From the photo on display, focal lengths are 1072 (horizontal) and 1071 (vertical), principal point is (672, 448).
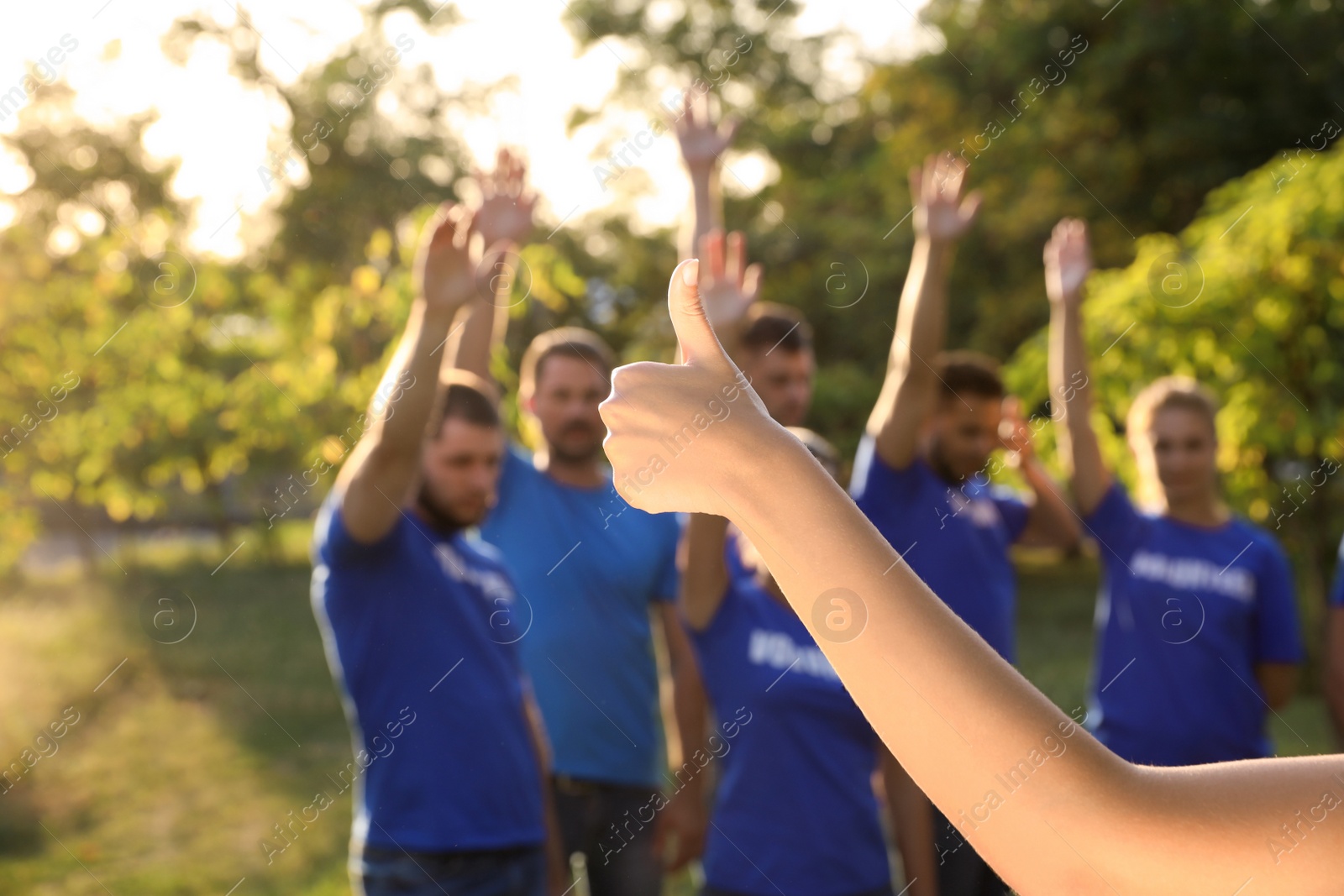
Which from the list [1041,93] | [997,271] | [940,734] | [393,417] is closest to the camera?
[940,734]

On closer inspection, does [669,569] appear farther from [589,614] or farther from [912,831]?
[912,831]

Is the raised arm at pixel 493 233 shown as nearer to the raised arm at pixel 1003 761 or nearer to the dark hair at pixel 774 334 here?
the dark hair at pixel 774 334

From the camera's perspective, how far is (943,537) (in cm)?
349

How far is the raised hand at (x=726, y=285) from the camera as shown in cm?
246

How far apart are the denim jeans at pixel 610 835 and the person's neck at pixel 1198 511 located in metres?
2.09

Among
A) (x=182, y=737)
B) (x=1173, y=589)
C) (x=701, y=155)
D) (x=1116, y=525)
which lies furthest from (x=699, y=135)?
(x=182, y=737)

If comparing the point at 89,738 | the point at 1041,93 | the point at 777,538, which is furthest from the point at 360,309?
the point at 1041,93

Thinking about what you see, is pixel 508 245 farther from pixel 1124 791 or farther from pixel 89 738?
pixel 89 738

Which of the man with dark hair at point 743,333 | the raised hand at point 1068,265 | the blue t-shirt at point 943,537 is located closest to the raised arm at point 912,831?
the man with dark hair at point 743,333

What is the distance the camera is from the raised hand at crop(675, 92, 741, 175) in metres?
3.14

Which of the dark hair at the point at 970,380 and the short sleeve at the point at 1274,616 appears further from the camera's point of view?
the dark hair at the point at 970,380

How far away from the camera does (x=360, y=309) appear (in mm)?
6766

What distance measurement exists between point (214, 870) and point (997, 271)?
595 inches

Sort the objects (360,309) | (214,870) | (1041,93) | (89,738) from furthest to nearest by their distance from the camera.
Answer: (1041,93) < (89,738) < (360,309) < (214,870)
